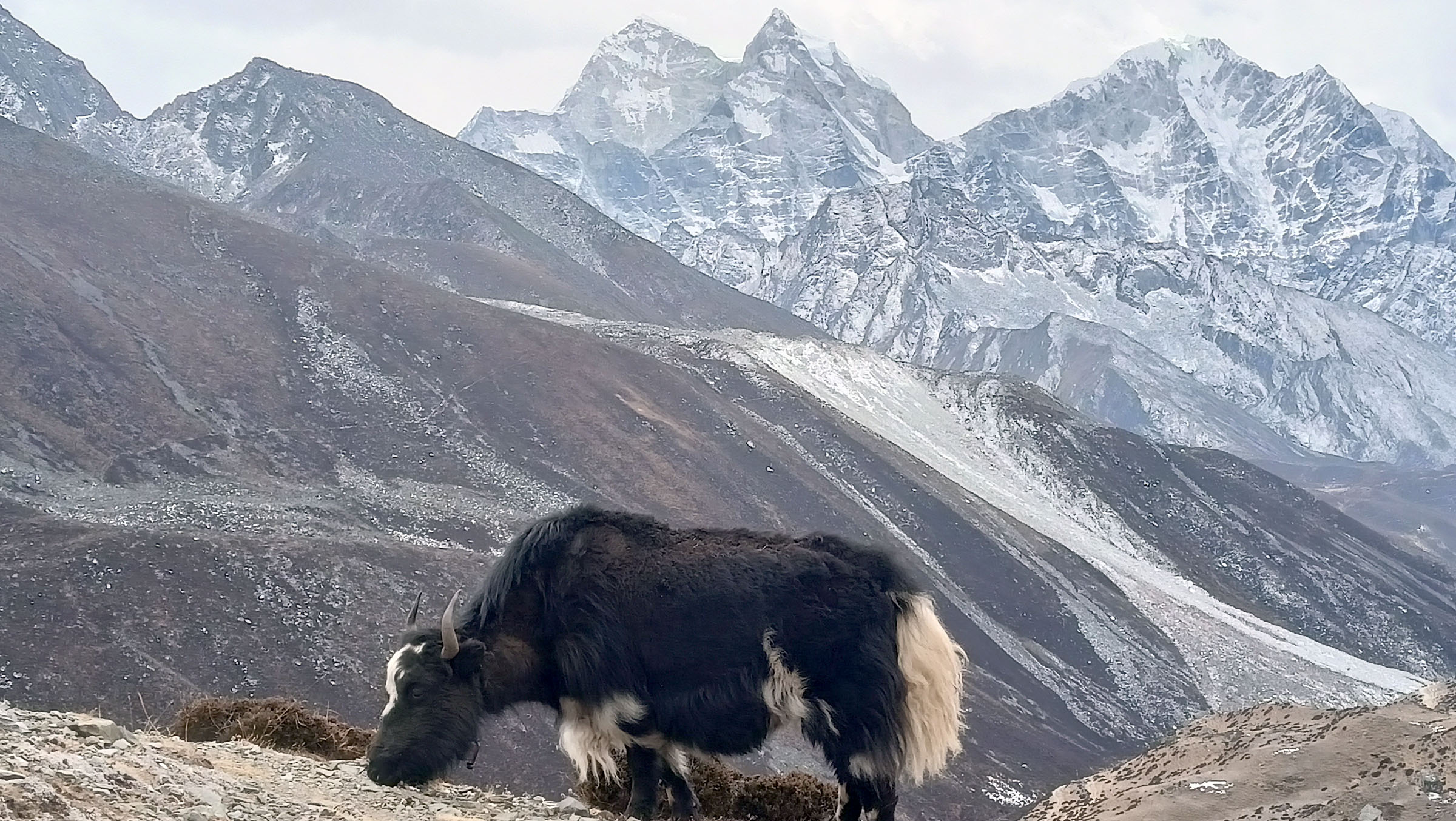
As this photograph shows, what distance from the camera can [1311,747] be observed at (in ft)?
61.0

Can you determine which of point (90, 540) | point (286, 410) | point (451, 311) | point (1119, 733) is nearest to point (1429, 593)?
Result: point (1119, 733)

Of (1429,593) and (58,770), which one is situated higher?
(1429,593)

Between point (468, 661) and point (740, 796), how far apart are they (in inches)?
105

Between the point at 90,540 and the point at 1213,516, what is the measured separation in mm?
84923

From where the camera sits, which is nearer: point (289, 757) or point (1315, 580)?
point (289, 757)

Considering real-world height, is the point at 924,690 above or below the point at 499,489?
above

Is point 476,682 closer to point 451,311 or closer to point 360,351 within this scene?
point 360,351

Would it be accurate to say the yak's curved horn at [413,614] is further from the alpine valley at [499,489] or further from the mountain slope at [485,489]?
the mountain slope at [485,489]

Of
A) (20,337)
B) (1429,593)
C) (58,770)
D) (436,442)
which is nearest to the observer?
(58,770)

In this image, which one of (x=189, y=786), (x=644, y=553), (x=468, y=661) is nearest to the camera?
(x=189, y=786)

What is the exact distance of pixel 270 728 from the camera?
34.4 ft

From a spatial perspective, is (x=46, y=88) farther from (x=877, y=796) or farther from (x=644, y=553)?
(x=877, y=796)

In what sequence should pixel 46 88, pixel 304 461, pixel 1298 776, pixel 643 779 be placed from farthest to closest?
pixel 46 88 → pixel 304 461 → pixel 1298 776 → pixel 643 779

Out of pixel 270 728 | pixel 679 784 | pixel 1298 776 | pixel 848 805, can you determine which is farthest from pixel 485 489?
pixel 848 805
